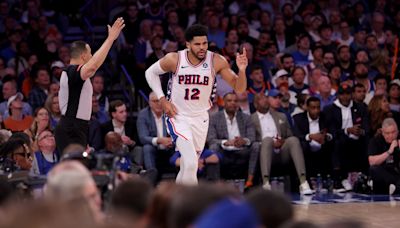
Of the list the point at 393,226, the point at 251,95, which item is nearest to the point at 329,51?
the point at 251,95

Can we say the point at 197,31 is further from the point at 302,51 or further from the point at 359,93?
the point at 302,51

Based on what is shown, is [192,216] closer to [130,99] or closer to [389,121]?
[389,121]

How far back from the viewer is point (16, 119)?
10422 mm

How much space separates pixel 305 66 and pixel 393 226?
5.80 metres

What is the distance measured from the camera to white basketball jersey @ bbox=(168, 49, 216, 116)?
815 cm

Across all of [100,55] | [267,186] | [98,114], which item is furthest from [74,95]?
[267,186]

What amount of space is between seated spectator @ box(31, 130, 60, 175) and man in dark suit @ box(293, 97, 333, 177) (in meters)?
3.39

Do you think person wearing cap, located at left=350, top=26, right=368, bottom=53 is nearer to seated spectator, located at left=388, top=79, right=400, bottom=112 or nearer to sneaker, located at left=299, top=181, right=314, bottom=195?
seated spectator, located at left=388, top=79, right=400, bottom=112

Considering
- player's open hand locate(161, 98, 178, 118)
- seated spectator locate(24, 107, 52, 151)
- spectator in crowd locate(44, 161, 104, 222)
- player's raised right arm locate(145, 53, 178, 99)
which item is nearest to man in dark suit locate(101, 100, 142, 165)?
seated spectator locate(24, 107, 52, 151)

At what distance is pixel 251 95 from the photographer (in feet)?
39.2

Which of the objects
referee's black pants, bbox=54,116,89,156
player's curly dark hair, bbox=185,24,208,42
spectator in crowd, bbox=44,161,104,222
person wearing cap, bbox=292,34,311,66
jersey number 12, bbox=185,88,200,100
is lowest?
spectator in crowd, bbox=44,161,104,222

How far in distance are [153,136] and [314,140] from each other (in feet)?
6.74

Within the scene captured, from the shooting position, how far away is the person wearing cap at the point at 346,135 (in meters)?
11.0

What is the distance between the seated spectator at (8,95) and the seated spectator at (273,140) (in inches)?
113
